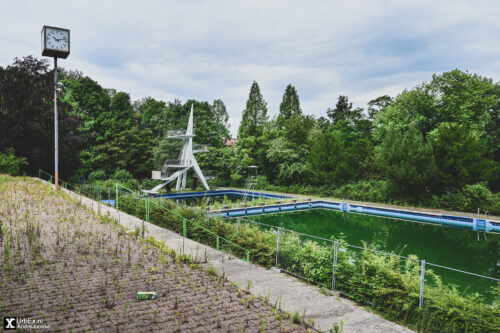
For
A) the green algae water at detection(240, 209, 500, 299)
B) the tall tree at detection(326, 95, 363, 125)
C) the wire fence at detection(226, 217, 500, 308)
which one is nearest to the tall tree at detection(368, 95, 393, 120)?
the tall tree at detection(326, 95, 363, 125)

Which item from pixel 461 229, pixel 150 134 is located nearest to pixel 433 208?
pixel 461 229

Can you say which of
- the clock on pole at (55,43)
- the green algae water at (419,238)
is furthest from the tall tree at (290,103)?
the clock on pole at (55,43)

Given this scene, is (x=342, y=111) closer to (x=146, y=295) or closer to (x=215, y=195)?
(x=215, y=195)

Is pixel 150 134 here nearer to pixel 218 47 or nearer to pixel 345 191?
pixel 218 47

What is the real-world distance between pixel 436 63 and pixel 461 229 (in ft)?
49.6

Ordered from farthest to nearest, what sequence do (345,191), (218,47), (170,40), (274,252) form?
1. (345,191)
2. (218,47)
3. (170,40)
4. (274,252)

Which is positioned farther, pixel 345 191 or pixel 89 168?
pixel 89 168

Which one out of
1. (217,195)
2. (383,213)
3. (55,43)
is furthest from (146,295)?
(217,195)

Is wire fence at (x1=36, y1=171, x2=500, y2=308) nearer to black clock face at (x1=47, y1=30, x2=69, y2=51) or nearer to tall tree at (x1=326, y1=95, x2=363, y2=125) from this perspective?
black clock face at (x1=47, y1=30, x2=69, y2=51)

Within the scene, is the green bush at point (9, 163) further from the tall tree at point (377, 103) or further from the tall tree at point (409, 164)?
the tall tree at point (377, 103)

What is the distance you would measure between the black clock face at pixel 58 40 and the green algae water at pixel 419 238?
14876 millimetres

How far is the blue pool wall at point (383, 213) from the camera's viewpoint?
60.3 feet

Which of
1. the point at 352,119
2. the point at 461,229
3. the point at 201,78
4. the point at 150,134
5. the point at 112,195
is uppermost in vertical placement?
the point at 201,78

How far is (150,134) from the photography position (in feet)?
128
